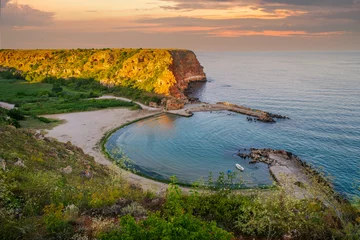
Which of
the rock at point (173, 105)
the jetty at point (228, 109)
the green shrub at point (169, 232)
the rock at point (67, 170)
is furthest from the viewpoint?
the rock at point (173, 105)

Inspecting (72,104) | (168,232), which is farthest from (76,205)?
(72,104)

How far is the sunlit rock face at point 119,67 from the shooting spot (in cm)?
10262

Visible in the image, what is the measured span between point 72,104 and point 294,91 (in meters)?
85.5

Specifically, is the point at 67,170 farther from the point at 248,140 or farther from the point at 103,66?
the point at 103,66

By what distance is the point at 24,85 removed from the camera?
11388 centimetres

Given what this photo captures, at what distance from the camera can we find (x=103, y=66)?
128250 millimetres

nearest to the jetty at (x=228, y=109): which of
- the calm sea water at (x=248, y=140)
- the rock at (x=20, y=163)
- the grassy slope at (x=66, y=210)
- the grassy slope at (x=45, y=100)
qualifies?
the calm sea water at (x=248, y=140)

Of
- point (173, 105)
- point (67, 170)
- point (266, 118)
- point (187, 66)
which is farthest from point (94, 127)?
point (187, 66)

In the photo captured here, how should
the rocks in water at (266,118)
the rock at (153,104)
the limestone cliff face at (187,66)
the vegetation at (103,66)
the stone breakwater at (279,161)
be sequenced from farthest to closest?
the limestone cliff face at (187,66) < the vegetation at (103,66) < the rock at (153,104) < the rocks in water at (266,118) < the stone breakwater at (279,161)

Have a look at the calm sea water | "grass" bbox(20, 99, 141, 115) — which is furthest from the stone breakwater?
"grass" bbox(20, 99, 141, 115)

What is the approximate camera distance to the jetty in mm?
73812

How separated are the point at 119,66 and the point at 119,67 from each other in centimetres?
97

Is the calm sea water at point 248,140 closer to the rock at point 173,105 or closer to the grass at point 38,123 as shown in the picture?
the rock at point 173,105

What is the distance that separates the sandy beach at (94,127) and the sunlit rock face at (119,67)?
878 inches
